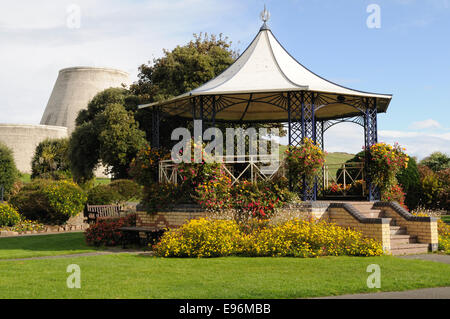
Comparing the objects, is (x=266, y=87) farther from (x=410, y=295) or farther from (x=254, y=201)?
(x=410, y=295)

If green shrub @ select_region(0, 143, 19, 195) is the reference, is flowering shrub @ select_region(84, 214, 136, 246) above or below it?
below

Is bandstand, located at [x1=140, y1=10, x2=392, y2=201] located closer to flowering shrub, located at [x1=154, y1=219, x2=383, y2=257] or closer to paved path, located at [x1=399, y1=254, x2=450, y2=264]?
flowering shrub, located at [x1=154, y1=219, x2=383, y2=257]

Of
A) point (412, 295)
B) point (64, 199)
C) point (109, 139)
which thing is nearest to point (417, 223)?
point (412, 295)

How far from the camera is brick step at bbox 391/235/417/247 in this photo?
12.9m

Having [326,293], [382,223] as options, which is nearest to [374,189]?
[382,223]

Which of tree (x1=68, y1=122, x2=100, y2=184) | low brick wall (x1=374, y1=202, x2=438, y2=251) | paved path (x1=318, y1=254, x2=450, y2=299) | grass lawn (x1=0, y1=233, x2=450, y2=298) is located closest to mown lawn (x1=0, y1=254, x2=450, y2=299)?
grass lawn (x1=0, y1=233, x2=450, y2=298)

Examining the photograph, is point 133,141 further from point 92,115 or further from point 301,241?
point 301,241

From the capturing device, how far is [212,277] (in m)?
8.59

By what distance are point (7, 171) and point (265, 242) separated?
1095 inches

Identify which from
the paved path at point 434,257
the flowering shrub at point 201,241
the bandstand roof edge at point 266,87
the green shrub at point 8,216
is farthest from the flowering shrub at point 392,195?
the green shrub at point 8,216

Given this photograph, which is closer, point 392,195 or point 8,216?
point 392,195

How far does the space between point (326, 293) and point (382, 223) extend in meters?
5.52

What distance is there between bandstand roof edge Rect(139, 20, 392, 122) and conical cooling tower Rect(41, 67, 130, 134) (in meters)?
55.8

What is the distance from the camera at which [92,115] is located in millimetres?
34594
